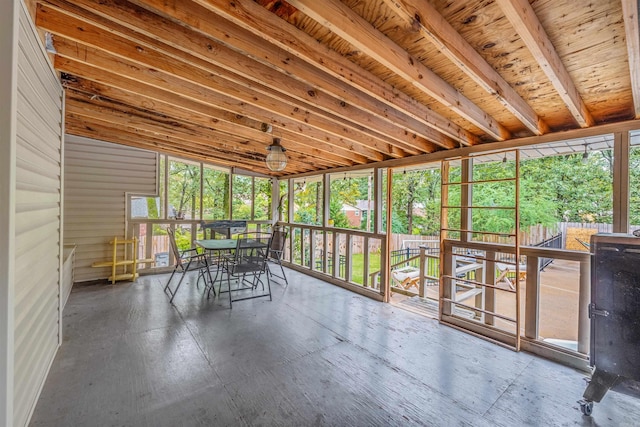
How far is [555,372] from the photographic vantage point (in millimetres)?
2414

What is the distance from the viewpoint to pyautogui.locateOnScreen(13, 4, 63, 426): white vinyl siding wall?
1.51 metres

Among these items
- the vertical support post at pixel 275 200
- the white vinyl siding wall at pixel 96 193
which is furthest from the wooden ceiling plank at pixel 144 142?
the vertical support post at pixel 275 200

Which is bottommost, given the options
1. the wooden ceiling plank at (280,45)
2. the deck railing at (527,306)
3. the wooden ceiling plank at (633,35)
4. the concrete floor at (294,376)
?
the concrete floor at (294,376)

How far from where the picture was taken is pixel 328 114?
3.03 m

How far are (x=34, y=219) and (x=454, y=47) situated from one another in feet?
9.03

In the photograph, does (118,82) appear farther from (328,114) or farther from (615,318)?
(615,318)

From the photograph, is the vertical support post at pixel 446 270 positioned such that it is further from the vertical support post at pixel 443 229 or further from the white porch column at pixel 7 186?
the white porch column at pixel 7 186

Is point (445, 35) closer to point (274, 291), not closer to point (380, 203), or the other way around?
point (380, 203)

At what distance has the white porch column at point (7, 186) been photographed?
1257 millimetres

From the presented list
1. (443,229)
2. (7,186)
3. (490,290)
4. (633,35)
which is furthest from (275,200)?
(633,35)

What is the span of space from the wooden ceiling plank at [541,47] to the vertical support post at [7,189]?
87.0 inches

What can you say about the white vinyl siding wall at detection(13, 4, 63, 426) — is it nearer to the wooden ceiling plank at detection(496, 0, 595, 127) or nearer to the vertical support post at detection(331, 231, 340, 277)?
the wooden ceiling plank at detection(496, 0, 595, 127)

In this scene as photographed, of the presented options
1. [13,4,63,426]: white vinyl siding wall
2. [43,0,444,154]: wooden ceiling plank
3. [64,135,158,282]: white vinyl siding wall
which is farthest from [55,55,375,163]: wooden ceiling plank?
[64,135,158,282]: white vinyl siding wall

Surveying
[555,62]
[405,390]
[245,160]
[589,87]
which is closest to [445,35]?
[555,62]
